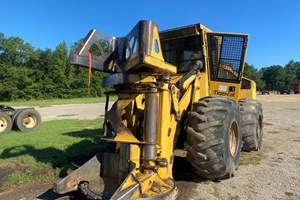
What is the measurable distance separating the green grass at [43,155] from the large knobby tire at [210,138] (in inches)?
104

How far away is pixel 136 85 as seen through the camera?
425 cm

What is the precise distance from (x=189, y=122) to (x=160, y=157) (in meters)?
0.84

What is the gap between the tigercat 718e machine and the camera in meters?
4.01

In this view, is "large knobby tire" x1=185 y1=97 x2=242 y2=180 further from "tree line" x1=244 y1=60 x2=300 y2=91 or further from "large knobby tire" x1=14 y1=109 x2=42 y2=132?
"tree line" x1=244 y1=60 x2=300 y2=91

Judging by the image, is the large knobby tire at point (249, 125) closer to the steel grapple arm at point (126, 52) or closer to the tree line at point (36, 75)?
the steel grapple arm at point (126, 52)

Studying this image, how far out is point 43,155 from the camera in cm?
724

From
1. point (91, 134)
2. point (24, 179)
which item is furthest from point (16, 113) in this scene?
point (24, 179)

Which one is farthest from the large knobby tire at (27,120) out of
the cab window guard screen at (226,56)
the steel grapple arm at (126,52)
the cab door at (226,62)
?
the steel grapple arm at (126,52)

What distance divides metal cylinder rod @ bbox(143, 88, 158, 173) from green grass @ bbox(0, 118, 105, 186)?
2.38 metres

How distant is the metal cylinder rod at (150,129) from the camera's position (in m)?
4.21

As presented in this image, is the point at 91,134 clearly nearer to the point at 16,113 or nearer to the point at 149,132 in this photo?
the point at 16,113

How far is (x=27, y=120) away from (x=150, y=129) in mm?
9431

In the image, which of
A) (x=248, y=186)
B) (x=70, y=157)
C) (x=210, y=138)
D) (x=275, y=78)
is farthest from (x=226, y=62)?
(x=275, y=78)

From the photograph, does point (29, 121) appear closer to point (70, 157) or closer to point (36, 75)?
point (70, 157)
